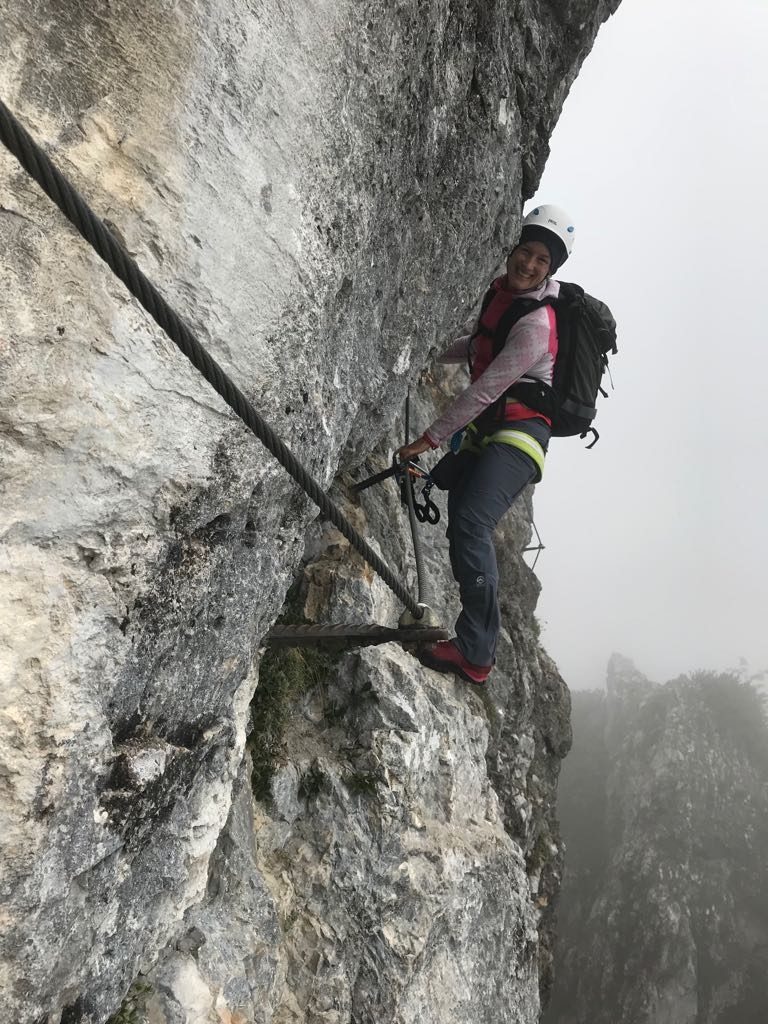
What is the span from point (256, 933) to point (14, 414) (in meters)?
3.58

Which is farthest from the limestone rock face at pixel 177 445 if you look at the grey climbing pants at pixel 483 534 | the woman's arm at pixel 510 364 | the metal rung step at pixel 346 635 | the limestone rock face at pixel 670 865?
the limestone rock face at pixel 670 865

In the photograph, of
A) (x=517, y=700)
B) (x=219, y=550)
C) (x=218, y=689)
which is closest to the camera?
(x=219, y=550)

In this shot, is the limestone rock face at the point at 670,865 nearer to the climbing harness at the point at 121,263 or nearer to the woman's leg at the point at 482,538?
the woman's leg at the point at 482,538

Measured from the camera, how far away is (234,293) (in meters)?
3.17

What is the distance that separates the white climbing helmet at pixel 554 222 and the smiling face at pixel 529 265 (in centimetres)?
14

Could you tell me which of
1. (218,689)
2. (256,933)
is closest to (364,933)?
(256,933)

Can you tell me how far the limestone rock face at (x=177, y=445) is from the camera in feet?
8.11

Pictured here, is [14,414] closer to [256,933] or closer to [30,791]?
[30,791]

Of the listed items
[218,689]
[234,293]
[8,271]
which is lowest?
[218,689]

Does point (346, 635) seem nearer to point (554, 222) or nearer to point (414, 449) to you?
point (414, 449)

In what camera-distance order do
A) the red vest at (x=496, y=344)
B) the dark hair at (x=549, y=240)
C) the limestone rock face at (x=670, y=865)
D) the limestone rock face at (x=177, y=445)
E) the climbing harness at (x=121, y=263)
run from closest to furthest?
the climbing harness at (x=121, y=263) < the limestone rock face at (x=177, y=445) < the dark hair at (x=549, y=240) < the red vest at (x=496, y=344) < the limestone rock face at (x=670, y=865)

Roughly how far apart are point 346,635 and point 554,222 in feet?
12.7

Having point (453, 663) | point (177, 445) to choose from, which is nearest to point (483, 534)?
point (453, 663)

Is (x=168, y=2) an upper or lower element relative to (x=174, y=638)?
upper
